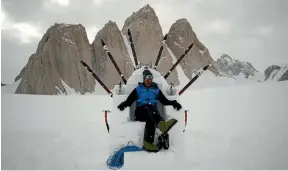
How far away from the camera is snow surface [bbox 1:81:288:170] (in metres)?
3.12

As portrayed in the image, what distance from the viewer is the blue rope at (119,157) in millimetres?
2533

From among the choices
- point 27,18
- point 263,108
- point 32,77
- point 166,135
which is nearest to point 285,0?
point 263,108

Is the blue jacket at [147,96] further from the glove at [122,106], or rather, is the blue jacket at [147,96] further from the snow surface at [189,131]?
the snow surface at [189,131]

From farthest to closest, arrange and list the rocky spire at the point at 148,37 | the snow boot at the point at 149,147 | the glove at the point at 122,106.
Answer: the rocky spire at the point at 148,37 → the glove at the point at 122,106 → the snow boot at the point at 149,147

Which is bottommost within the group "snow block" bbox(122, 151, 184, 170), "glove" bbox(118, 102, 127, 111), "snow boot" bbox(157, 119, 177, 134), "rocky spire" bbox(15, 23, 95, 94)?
"snow block" bbox(122, 151, 184, 170)

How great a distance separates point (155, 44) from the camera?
4797 mm

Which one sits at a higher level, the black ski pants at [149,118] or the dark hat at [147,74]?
the dark hat at [147,74]

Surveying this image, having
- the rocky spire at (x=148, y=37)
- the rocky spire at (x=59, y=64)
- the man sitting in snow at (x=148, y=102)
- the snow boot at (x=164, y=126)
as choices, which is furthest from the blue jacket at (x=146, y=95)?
the rocky spire at (x=59, y=64)

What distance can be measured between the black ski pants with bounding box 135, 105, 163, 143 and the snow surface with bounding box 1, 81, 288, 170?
2.05 feet

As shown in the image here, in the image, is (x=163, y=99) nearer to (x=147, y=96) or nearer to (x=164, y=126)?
(x=147, y=96)

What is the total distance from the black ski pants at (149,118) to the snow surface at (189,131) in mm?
625

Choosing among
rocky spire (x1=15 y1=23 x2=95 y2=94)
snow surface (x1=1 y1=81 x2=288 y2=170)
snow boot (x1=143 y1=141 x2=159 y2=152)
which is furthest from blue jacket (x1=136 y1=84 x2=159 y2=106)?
rocky spire (x1=15 y1=23 x2=95 y2=94)

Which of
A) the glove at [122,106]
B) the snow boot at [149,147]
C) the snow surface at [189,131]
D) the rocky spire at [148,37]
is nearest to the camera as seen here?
the snow boot at [149,147]

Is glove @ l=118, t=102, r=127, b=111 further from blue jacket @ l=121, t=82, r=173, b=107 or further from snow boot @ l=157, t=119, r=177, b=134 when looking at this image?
snow boot @ l=157, t=119, r=177, b=134
